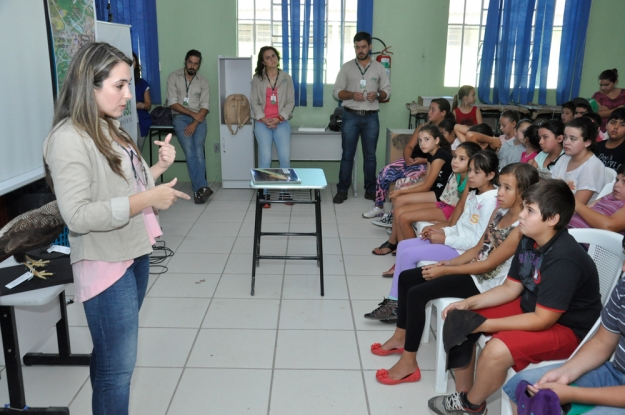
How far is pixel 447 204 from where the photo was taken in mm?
3746

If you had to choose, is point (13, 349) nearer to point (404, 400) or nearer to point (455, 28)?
point (404, 400)

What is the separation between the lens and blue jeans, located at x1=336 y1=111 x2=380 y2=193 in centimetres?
573

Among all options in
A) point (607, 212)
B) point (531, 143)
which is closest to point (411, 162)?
point (531, 143)

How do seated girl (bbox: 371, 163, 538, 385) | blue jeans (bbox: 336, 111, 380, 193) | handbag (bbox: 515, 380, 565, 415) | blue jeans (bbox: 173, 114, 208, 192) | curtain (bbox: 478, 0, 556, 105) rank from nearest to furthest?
handbag (bbox: 515, 380, 565, 415), seated girl (bbox: 371, 163, 538, 385), blue jeans (bbox: 336, 111, 380, 193), blue jeans (bbox: 173, 114, 208, 192), curtain (bbox: 478, 0, 556, 105)

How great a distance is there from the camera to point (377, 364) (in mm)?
2670

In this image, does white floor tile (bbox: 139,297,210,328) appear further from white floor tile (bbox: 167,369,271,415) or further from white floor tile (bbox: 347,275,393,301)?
white floor tile (bbox: 347,275,393,301)

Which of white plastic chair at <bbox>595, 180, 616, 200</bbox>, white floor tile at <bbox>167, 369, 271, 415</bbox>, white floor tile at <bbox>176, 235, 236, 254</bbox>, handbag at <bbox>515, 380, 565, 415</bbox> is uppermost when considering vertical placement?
white plastic chair at <bbox>595, 180, 616, 200</bbox>

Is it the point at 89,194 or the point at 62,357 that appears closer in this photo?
the point at 89,194

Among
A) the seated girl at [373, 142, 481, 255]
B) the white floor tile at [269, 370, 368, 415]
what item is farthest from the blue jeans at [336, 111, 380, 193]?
the white floor tile at [269, 370, 368, 415]

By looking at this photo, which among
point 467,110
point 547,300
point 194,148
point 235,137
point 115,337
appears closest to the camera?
point 115,337

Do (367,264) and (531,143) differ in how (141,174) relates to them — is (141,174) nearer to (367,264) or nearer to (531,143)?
(367,264)

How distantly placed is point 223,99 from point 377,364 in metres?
4.40

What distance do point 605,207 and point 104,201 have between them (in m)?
2.46

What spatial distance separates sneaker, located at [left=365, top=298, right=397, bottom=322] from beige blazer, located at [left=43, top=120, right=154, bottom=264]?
5.82 feet
